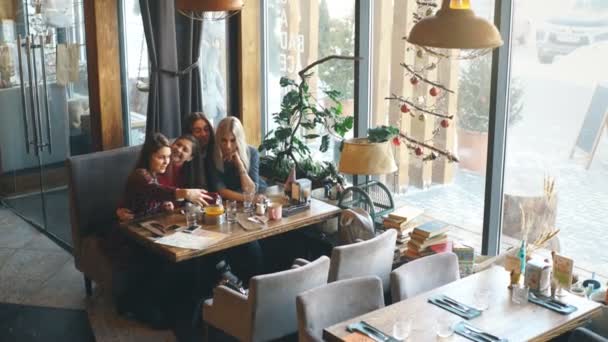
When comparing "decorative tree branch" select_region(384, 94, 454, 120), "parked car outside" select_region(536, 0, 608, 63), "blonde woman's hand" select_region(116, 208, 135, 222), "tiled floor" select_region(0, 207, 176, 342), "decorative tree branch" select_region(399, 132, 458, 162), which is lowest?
Result: "tiled floor" select_region(0, 207, 176, 342)

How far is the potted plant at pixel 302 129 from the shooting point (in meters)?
5.53

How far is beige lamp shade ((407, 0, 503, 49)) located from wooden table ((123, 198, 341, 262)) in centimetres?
198

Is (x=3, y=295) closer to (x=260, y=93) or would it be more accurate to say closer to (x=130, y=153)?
(x=130, y=153)

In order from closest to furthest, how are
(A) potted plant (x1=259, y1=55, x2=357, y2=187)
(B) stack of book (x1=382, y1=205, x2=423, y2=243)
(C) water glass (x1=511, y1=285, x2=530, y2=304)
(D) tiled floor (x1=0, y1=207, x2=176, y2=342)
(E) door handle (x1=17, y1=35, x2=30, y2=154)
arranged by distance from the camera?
1. (C) water glass (x1=511, y1=285, x2=530, y2=304)
2. (B) stack of book (x1=382, y1=205, x2=423, y2=243)
3. (D) tiled floor (x1=0, y1=207, x2=176, y2=342)
4. (A) potted plant (x1=259, y1=55, x2=357, y2=187)
5. (E) door handle (x1=17, y1=35, x2=30, y2=154)

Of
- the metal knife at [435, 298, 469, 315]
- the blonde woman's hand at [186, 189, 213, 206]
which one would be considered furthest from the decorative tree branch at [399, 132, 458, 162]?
the blonde woman's hand at [186, 189, 213, 206]

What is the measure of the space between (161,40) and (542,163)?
3.27 metres

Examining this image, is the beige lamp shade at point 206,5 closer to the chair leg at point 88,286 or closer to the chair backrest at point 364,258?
the chair backrest at point 364,258

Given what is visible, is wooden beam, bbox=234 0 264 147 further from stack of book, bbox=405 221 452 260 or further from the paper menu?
stack of book, bbox=405 221 452 260

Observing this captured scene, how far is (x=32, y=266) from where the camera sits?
620 cm

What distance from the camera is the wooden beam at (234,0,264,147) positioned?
638 cm

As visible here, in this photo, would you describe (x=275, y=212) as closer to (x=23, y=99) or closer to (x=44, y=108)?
(x=44, y=108)

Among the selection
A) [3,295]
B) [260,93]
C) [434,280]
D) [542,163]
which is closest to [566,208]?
[542,163]

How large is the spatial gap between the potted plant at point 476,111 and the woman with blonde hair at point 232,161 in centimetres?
160

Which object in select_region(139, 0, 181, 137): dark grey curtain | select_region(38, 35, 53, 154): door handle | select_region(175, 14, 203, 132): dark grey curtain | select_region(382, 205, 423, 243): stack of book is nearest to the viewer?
select_region(382, 205, 423, 243): stack of book
